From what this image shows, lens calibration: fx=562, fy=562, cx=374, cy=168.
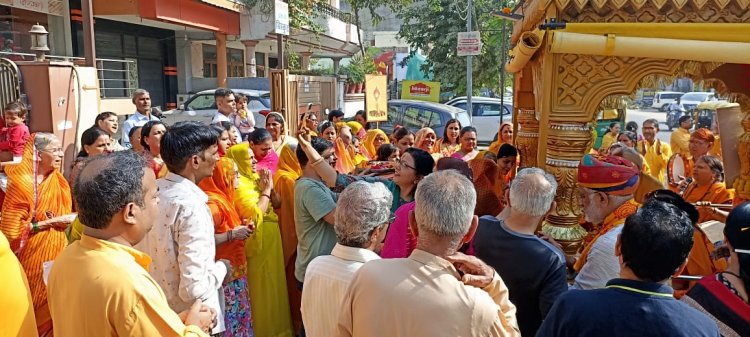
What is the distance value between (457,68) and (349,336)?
58.4 feet

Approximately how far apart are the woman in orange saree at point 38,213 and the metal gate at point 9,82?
262cm

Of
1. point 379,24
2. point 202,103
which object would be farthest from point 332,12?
point 379,24

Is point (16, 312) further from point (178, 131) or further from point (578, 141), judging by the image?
point (578, 141)

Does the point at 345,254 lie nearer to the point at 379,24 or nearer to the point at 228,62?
the point at 228,62

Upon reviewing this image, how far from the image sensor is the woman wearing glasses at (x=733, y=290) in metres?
1.72

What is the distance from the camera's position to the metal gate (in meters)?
5.57

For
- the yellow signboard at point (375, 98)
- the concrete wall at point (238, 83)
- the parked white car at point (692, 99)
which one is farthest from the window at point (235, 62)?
the parked white car at point (692, 99)

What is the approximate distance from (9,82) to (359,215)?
518 centimetres

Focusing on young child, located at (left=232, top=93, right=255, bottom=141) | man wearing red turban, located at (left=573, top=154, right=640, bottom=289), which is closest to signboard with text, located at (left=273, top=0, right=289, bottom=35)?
young child, located at (left=232, top=93, right=255, bottom=141)

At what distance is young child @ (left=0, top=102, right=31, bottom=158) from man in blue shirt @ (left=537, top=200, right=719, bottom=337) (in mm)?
5233

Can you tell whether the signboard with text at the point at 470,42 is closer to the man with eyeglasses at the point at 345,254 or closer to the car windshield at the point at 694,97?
the man with eyeglasses at the point at 345,254

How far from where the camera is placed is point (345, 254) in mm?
2047

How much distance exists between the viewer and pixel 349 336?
1.81 m

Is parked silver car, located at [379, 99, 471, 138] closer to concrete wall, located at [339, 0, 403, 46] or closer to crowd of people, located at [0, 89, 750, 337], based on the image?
crowd of people, located at [0, 89, 750, 337]
